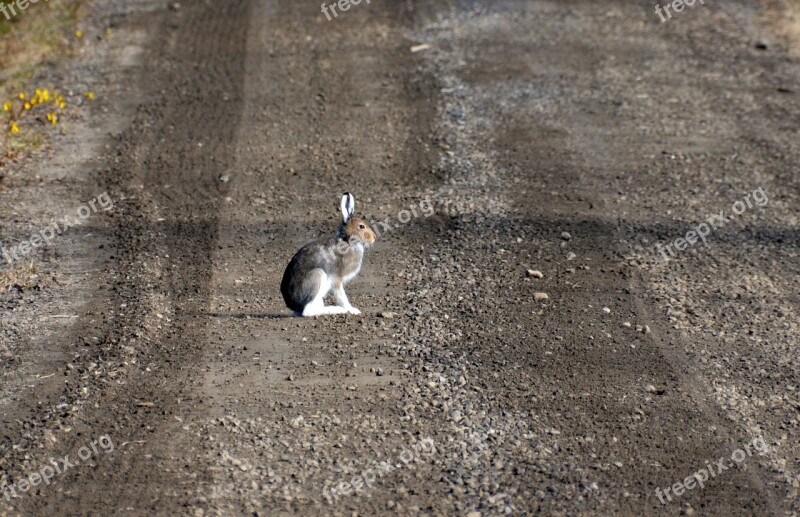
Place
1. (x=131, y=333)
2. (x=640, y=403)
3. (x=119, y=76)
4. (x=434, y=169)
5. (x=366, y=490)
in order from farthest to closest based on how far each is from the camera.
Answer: (x=119, y=76) < (x=434, y=169) < (x=131, y=333) < (x=640, y=403) < (x=366, y=490)

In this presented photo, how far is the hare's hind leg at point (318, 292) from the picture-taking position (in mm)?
7547

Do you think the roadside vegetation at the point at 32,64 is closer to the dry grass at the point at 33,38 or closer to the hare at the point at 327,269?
the dry grass at the point at 33,38

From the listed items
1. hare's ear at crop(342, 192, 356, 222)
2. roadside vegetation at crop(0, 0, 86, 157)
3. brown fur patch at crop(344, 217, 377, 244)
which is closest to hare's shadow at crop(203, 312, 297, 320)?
brown fur patch at crop(344, 217, 377, 244)

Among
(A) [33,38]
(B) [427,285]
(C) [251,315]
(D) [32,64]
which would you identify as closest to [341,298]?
(C) [251,315]

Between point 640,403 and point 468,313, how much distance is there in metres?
1.64

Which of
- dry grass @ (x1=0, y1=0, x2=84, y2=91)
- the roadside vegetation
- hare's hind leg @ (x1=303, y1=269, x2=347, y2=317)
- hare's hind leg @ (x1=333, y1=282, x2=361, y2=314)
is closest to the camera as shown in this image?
hare's hind leg @ (x1=303, y1=269, x2=347, y2=317)

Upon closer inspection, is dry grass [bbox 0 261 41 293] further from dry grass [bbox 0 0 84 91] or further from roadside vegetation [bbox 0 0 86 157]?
dry grass [bbox 0 0 84 91]

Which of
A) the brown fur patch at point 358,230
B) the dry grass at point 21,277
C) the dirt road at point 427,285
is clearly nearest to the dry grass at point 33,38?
the dirt road at point 427,285

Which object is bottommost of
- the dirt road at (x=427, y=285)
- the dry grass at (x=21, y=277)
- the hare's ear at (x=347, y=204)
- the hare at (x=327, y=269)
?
the dirt road at (x=427, y=285)

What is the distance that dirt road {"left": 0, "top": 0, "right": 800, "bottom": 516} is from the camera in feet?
20.4

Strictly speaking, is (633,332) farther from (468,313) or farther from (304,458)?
(304,458)

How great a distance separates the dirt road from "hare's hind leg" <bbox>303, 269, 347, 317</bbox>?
11 cm

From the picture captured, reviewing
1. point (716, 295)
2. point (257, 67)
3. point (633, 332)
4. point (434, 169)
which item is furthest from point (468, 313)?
point (257, 67)

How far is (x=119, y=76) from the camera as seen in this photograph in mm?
13312
